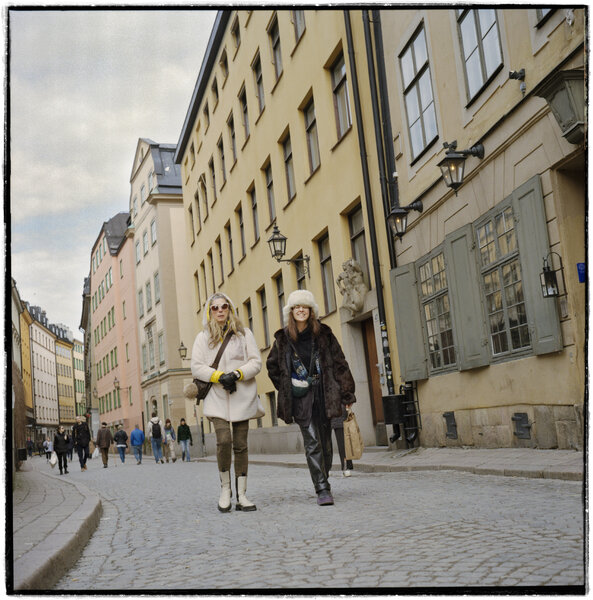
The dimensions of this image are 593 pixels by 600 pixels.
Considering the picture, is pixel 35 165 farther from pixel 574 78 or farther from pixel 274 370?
pixel 574 78

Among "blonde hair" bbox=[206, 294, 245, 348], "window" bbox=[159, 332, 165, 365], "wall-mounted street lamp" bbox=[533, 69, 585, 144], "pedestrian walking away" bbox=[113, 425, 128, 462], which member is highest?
"window" bbox=[159, 332, 165, 365]

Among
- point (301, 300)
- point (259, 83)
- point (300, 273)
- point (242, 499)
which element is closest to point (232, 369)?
point (301, 300)

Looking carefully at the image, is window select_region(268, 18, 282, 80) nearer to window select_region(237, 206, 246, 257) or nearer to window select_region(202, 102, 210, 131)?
window select_region(237, 206, 246, 257)

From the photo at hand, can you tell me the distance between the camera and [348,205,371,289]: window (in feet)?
48.6

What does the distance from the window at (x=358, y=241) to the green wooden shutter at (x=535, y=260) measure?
5867 millimetres

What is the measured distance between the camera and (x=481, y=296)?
10.4 m

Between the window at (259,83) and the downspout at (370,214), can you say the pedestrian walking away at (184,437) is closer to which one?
the window at (259,83)

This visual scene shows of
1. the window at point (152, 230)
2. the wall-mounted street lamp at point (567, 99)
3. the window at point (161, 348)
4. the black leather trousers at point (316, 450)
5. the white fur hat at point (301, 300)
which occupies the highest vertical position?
the window at point (152, 230)

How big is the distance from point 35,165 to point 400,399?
9705 mm

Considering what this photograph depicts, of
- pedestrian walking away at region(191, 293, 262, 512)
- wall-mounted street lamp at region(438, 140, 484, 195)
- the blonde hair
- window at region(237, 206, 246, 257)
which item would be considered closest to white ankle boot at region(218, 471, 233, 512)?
pedestrian walking away at region(191, 293, 262, 512)

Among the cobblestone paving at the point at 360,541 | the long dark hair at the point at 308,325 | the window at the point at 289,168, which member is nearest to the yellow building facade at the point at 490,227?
the cobblestone paving at the point at 360,541

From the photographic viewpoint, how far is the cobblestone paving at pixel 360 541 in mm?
3393

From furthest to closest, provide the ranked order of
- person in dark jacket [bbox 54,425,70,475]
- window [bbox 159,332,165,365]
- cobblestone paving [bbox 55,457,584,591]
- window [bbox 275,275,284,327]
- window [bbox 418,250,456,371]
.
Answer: window [bbox 159,332,165,365] < person in dark jacket [bbox 54,425,70,475] < window [bbox 275,275,284,327] < window [bbox 418,250,456,371] < cobblestone paving [bbox 55,457,584,591]

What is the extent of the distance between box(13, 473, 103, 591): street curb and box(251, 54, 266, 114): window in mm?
16636
